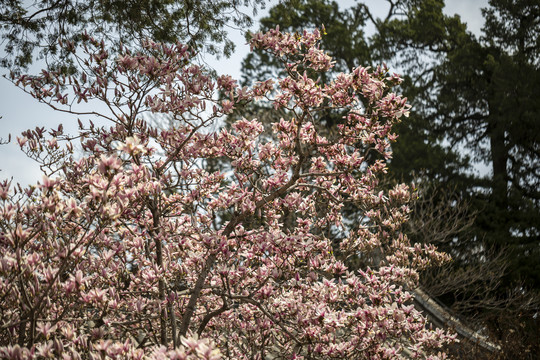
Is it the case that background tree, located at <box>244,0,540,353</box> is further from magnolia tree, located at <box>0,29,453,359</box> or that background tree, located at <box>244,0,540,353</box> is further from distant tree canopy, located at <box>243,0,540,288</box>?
magnolia tree, located at <box>0,29,453,359</box>

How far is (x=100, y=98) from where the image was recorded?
3.47m

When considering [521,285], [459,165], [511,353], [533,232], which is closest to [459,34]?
[459,165]

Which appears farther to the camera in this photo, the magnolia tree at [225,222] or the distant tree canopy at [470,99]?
→ the distant tree canopy at [470,99]

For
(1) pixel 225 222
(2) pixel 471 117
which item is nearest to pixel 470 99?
(2) pixel 471 117

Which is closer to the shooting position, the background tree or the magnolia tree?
the magnolia tree

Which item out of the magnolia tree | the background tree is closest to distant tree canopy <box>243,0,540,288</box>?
the background tree

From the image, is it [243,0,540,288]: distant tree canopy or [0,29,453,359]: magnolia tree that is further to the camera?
[243,0,540,288]: distant tree canopy

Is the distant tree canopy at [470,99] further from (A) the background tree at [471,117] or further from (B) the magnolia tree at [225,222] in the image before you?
(B) the magnolia tree at [225,222]

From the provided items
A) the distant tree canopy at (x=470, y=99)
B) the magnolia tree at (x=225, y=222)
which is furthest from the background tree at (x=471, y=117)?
the magnolia tree at (x=225, y=222)

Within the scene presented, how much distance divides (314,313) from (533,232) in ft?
39.9

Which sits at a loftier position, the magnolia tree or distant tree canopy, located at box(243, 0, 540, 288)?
distant tree canopy, located at box(243, 0, 540, 288)

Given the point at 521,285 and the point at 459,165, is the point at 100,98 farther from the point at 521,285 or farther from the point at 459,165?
the point at 459,165

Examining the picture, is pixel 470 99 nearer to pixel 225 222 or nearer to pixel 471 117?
pixel 471 117

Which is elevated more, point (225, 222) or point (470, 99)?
point (470, 99)
